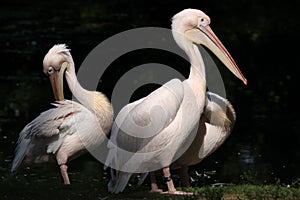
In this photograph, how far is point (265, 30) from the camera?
1766 centimetres

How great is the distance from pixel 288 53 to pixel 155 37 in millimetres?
3118

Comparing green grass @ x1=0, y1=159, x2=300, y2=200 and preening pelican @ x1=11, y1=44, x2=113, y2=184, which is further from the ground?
preening pelican @ x1=11, y1=44, x2=113, y2=184

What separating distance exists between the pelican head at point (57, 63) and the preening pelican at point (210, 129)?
1524mm

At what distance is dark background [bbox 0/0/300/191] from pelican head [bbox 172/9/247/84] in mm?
1556

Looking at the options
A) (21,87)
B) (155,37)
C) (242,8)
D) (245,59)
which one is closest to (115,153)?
(21,87)

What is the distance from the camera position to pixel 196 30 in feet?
23.5

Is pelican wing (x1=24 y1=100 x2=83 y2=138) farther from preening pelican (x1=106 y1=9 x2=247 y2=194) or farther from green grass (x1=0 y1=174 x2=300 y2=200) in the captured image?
preening pelican (x1=106 y1=9 x2=247 y2=194)

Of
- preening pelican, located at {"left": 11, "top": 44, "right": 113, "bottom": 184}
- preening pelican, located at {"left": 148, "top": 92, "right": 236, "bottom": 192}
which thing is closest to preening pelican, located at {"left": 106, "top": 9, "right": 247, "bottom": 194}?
preening pelican, located at {"left": 148, "top": 92, "right": 236, "bottom": 192}

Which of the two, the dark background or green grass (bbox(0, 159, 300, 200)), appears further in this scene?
the dark background

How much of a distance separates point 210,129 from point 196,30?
0.91 metres

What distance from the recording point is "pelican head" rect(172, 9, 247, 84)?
7113 mm

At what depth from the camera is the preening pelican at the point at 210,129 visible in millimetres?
7125

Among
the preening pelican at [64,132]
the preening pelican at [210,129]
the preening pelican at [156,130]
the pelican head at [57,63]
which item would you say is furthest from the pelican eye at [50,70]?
the preening pelican at [210,129]

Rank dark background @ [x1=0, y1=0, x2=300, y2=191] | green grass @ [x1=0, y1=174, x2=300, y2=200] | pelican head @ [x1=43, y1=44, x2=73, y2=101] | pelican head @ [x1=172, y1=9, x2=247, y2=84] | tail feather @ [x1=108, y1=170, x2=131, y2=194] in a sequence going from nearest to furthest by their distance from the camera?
green grass @ [x1=0, y1=174, x2=300, y2=200] → tail feather @ [x1=108, y1=170, x2=131, y2=194] → pelican head @ [x1=172, y1=9, x2=247, y2=84] → pelican head @ [x1=43, y1=44, x2=73, y2=101] → dark background @ [x1=0, y1=0, x2=300, y2=191]
